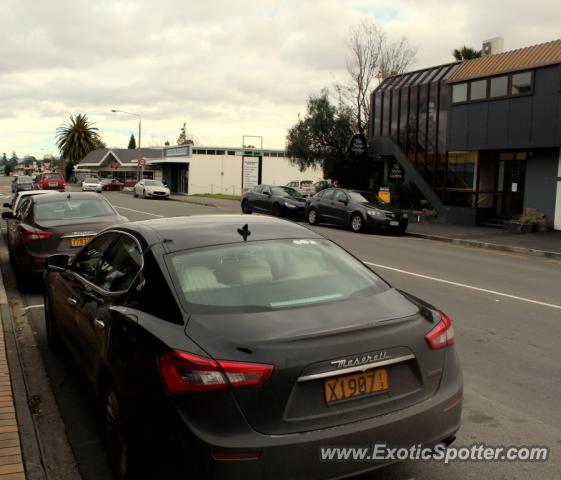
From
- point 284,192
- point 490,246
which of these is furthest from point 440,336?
point 284,192

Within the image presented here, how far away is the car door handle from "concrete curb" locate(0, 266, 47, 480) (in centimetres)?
89

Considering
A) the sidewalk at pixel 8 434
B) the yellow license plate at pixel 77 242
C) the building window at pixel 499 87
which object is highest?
the building window at pixel 499 87

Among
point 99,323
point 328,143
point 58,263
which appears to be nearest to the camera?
point 99,323

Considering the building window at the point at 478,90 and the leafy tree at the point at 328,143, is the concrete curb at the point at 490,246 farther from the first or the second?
the leafy tree at the point at 328,143

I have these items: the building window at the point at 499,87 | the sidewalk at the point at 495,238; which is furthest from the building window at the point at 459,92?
the sidewalk at the point at 495,238

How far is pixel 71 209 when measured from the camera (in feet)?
30.9

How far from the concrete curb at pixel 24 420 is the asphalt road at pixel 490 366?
26cm

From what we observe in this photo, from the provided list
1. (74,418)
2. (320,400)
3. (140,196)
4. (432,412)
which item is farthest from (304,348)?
(140,196)

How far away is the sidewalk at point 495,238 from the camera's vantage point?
52.2ft

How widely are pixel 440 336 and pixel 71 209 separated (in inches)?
302

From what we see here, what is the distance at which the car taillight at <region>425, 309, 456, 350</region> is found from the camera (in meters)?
3.11

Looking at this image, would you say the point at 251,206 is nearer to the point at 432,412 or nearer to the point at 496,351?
the point at 496,351

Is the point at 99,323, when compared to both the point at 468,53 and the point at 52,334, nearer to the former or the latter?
the point at 52,334

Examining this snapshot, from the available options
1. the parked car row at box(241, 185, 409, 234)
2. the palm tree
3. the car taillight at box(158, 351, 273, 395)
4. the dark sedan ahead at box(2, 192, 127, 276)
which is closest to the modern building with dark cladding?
the parked car row at box(241, 185, 409, 234)
